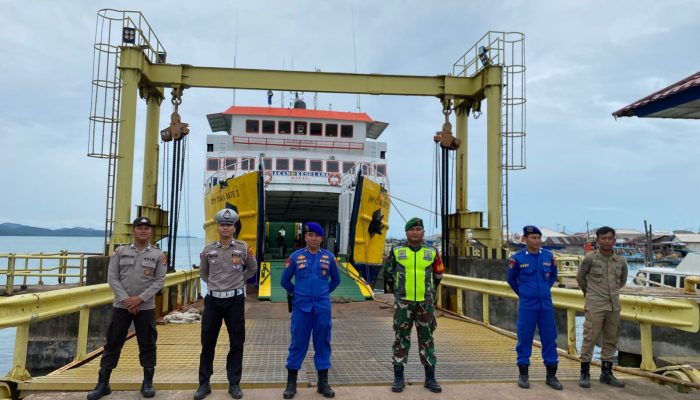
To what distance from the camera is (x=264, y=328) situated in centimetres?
714

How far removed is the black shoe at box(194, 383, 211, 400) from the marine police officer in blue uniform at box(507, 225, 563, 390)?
272cm

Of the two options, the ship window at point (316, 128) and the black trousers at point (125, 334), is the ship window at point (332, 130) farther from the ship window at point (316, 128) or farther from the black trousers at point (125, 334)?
the black trousers at point (125, 334)

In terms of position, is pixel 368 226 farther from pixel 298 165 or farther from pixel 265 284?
pixel 298 165

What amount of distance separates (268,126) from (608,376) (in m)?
13.8

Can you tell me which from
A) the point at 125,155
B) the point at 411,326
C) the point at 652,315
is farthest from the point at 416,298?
the point at 125,155

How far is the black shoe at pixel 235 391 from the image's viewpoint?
3.93m

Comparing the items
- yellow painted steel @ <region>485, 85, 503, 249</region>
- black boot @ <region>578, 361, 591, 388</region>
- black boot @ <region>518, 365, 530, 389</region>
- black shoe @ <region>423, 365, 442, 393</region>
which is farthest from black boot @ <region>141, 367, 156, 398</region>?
yellow painted steel @ <region>485, 85, 503, 249</region>

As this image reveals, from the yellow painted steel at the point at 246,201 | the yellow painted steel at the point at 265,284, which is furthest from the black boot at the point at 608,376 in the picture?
the yellow painted steel at the point at 246,201

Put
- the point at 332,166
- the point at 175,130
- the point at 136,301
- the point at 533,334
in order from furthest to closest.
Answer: the point at 332,166, the point at 175,130, the point at 533,334, the point at 136,301

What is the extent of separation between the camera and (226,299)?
4.16 metres

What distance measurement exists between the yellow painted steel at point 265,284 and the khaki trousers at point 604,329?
22.9 ft

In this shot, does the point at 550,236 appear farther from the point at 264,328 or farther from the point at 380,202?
the point at 264,328

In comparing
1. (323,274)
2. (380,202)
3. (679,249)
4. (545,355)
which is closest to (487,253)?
(380,202)

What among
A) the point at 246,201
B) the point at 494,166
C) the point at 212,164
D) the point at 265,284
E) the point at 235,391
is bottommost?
the point at 235,391
